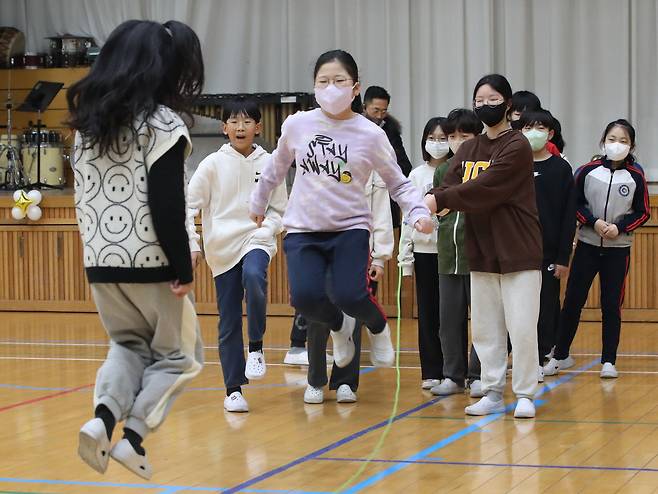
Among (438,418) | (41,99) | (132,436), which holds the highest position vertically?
(41,99)

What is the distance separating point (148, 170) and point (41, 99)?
1035cm

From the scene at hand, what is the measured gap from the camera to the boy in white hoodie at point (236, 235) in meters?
5.87

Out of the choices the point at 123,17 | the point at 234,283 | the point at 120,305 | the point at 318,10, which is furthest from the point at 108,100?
the point at 123,17

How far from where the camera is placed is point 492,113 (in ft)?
18.1

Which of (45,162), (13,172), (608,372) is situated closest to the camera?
(608,372)

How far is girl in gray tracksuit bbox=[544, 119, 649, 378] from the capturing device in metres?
6.73

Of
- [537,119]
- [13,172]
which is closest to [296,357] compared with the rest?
[537,119]

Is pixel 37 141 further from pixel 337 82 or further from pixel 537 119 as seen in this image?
pixel 337 82

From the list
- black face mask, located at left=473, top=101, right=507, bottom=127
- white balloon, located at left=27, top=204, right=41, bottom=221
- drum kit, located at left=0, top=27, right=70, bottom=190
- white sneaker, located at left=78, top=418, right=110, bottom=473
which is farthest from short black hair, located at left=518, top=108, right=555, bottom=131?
drum kit, located at left=0, top=27, right=70, bottom=190

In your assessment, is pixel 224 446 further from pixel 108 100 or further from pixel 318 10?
pixel 318 10

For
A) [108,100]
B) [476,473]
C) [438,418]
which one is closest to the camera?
[108,100]

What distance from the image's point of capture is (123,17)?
1342 cm

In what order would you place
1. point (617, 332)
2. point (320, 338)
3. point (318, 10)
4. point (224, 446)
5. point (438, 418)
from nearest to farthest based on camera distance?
1. point (224, 446)
2. point (438, 418)
3. point (320, 338)
4. point (617, 332)
5. point (318, 10)

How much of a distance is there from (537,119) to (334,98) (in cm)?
183
